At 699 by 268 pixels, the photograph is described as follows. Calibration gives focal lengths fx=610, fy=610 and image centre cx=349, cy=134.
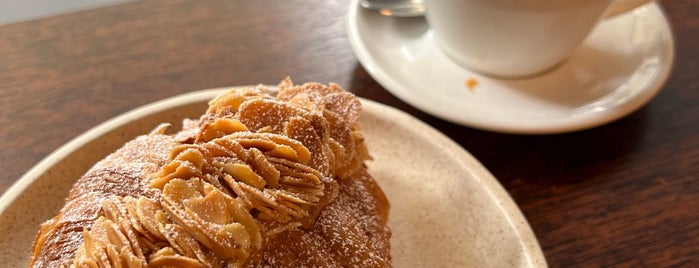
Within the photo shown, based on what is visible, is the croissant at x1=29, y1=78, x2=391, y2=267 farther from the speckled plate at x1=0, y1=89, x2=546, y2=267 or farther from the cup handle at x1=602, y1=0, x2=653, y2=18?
the cup handle at x1=602, y1=0, x2=653, y2=18

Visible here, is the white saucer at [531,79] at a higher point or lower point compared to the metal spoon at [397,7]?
lower

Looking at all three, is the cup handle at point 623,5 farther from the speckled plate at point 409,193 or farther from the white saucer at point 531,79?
the speckled plate at point 409,193

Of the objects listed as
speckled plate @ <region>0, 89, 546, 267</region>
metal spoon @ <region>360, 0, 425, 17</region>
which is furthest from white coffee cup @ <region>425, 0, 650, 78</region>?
speckled plate @ <region>0, 89, 546, 267</region>

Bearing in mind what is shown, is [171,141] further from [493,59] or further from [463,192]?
[493,59]

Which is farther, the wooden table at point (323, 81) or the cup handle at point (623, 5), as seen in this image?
the cup handle at point (623, 5)

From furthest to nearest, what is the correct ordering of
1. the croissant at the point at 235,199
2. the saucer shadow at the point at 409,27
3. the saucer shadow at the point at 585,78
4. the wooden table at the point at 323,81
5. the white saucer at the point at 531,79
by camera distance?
the saucer shadow at the point at 409,27
the saucer shadow at the point at 585,78
the white saucer at the point at 531,79
the wooden table at the point at 323,81
the croissant at the point at 235,199

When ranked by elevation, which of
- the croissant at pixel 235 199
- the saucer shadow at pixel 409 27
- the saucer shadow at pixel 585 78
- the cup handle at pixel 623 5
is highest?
the croissant at pixel 235 199

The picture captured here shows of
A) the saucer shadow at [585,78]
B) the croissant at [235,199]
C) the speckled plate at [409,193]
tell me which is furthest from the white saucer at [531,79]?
the croissant at [235,199]

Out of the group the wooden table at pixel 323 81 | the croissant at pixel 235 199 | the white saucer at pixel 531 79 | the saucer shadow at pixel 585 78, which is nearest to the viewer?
the croissant at pixel 235 199
